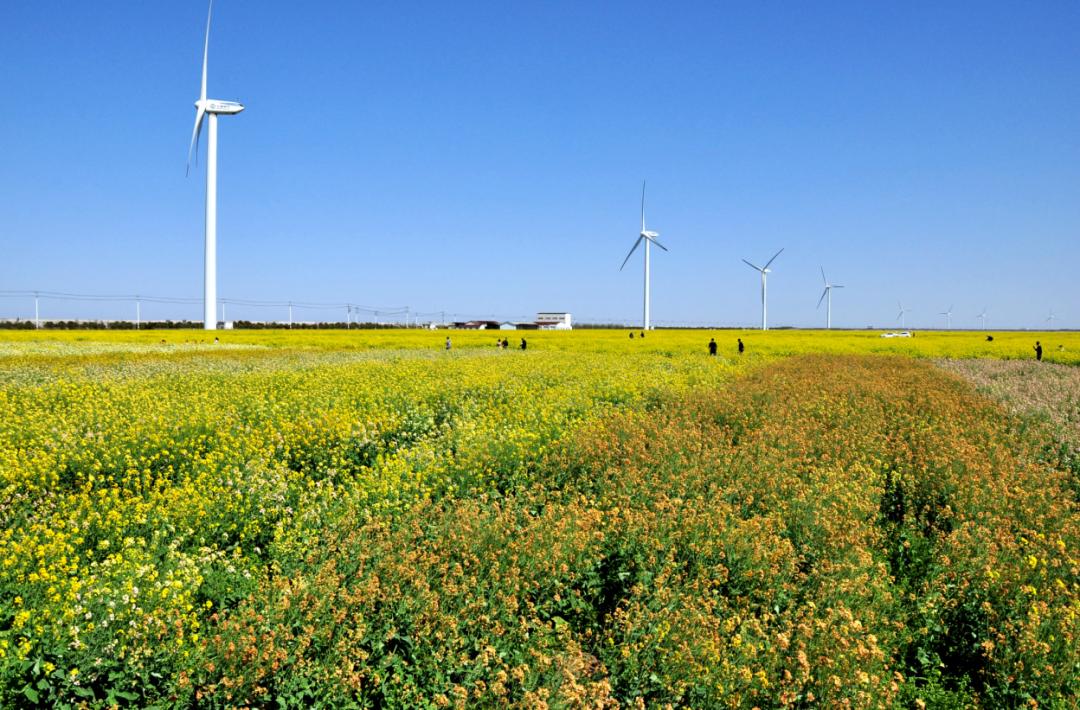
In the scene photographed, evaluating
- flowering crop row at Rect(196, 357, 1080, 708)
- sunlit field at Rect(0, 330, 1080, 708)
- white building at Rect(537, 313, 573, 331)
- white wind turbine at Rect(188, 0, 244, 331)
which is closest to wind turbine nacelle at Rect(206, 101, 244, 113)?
white wind turbine at Rect(188, 0, 244, 331)

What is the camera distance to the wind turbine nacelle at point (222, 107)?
68.1m

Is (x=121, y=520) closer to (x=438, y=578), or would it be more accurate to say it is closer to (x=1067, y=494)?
(x=438, y=578)

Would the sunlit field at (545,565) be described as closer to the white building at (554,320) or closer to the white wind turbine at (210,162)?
the white wind turbine at (210,162)

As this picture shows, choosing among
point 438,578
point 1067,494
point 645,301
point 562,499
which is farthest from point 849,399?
point 645,301

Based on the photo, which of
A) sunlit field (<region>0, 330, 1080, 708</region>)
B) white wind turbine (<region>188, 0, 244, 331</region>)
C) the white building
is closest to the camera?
sunlit field (<region>0, 330, 1080, 708</region>)

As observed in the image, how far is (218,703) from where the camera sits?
160 inches

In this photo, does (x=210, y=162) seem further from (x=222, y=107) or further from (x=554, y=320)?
(x=554, y=320)

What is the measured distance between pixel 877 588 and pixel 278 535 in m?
5.84

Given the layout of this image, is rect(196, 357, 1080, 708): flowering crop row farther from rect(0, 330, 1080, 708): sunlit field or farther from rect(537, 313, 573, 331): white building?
rect(537, 313, 573, 331): white building

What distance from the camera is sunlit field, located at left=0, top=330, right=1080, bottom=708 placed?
4398 millimetres

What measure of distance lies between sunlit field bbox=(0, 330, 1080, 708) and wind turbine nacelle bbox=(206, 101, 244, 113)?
218 feet

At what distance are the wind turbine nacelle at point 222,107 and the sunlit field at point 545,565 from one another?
218 feet

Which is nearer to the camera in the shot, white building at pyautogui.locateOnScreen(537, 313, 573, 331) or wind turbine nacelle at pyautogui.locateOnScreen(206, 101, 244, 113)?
wind turbine nacelle at pyautogui.locateOnScreen(206, 101, 244, 113)

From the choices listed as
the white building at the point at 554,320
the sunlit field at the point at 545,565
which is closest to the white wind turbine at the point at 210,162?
the sunlit field at the point at 545,565
